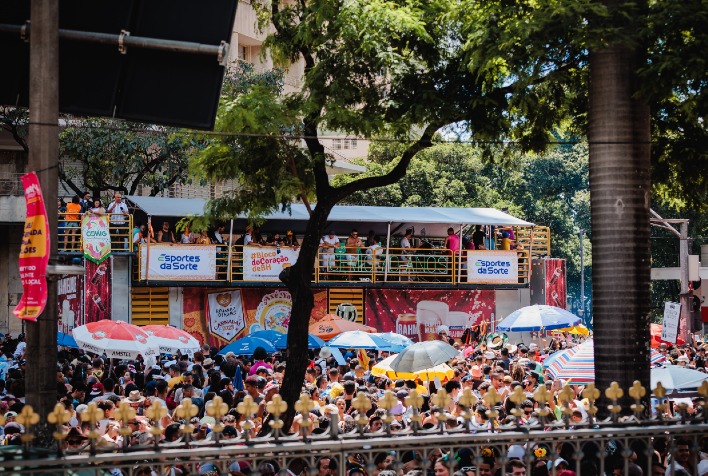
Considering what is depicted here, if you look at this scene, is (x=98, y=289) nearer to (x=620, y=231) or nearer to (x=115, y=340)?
(x=115, y=340)

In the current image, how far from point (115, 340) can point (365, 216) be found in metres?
15.2

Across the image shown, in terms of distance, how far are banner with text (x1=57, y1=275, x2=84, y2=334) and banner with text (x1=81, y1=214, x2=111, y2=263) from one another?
12.6 feet

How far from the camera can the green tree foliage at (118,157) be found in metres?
32.0

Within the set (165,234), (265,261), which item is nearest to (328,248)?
(265,261)

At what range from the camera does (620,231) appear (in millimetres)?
7566

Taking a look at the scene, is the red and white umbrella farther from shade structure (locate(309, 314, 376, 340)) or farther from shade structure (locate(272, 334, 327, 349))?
shade structure (locate(309, 314, 376, 340))

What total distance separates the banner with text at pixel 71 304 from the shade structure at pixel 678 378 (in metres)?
21.0

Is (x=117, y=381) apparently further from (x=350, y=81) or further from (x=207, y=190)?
(x=207, y=190)

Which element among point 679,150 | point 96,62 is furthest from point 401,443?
point 679,150

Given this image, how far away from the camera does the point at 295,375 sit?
36.5 ft

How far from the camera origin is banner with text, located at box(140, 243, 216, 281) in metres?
30.0

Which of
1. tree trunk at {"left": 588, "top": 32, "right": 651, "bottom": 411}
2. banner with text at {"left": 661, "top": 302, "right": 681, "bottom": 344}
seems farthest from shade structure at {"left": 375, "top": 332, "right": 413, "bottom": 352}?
tree trunk at {"left": 588, "top": 32, "right": 651, "bottom": 411}

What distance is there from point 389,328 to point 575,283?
2879cm

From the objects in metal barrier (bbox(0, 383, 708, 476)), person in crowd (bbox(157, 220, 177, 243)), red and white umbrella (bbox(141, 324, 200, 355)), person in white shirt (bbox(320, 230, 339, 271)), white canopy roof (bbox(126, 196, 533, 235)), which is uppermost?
white canopy roof (bbox(126, 196, 533, 235))
